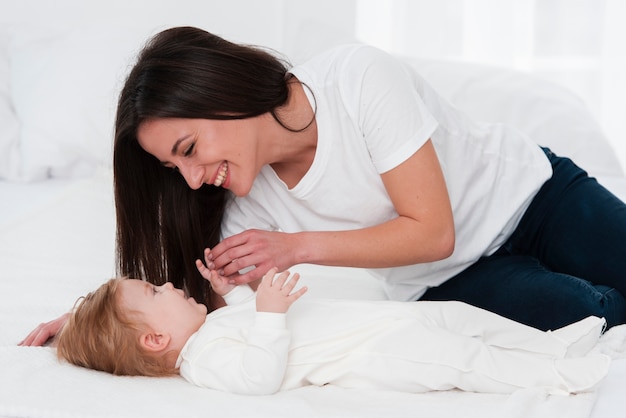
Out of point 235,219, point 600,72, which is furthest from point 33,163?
point 600,72

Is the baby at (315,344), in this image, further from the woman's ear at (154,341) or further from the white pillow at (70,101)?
the white pillow at (70,101)

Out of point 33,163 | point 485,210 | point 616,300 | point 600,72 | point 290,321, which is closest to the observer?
point 290,321

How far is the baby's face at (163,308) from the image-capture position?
57.8 inches

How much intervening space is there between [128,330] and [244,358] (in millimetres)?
224

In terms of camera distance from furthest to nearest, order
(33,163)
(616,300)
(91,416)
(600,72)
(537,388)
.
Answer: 1. (600,72)
2. (33,163)
3. (616,300)
4. (537,388)
5. (91,416)

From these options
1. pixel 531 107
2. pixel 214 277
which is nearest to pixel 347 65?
pixel 214 277

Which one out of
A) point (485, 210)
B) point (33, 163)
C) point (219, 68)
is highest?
point (219, 68)

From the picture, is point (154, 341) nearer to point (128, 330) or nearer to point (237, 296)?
point (128, 330)

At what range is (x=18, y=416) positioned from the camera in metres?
1.25

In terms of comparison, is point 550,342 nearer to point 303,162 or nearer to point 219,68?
point 303,162

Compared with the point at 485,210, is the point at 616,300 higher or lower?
lower

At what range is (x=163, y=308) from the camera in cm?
149

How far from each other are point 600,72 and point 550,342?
2.10m

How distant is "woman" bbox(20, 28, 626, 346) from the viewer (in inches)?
60.4
